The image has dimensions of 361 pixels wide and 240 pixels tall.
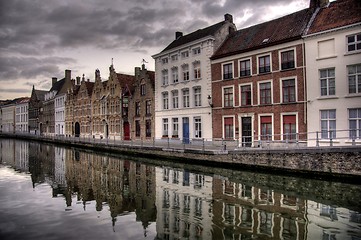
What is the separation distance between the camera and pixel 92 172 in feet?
75.7

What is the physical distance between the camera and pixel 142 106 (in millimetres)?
43062

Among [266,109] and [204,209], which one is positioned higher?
[266,109]

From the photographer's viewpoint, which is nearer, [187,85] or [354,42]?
[354,42]

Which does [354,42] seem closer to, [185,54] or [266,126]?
[266,126]

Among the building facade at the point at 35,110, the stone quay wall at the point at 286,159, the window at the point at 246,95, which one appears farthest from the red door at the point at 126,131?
the building facade at the point at 35,110

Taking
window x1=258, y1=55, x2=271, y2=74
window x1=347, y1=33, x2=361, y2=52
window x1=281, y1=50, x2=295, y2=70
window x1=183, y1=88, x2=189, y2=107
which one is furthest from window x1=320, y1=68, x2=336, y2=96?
window x1=183, y1=88, x2=189, y2=107

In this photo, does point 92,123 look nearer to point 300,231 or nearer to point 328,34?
point 328,34

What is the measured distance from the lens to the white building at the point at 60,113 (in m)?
70.5

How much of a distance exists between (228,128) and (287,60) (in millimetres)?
8911

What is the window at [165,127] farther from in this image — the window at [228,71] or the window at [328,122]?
the window at [328,122]

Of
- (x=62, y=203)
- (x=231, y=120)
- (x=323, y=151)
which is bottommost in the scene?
(x=62, y=203)

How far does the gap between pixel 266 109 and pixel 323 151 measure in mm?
9436

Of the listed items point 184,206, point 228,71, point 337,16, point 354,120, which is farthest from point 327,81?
point 184,206

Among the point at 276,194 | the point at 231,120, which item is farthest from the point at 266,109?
the point at 276,194
